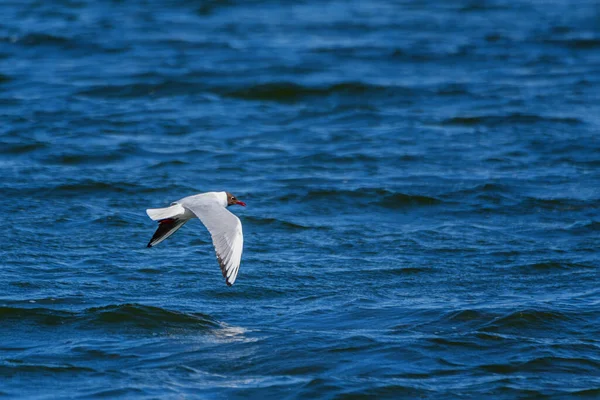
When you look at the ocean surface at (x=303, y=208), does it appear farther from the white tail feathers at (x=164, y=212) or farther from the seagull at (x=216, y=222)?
the white tail feathers at (x=164, y=212)

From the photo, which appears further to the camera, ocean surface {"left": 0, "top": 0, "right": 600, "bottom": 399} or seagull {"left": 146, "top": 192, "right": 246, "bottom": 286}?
seagull {"left": 146, "top": 192, "right": 246, "bottom": 286}

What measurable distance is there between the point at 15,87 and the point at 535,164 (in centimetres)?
761

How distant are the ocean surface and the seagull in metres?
0.40

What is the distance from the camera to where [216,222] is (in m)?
7.25

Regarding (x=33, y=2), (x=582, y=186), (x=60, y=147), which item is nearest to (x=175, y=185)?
(x=60, y=147)

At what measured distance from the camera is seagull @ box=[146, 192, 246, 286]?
6965mm

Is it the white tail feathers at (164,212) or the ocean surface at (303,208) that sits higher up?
the white tail feathers at (164,212)

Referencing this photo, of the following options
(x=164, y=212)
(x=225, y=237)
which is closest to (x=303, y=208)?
(x=164, y=212)

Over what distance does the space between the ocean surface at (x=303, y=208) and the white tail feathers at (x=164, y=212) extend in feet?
2.07

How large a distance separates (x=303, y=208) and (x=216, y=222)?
2954mm

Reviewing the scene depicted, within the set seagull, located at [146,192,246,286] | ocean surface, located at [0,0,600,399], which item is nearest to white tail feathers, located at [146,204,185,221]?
seagull, located at [146,192,246,286]

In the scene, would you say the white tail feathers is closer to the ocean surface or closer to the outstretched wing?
the outstretched wing

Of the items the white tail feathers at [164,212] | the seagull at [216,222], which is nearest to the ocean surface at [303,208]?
the seagull at [216,222]

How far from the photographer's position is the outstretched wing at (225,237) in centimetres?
692
